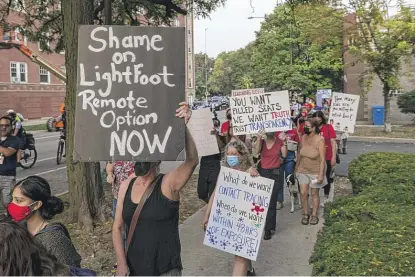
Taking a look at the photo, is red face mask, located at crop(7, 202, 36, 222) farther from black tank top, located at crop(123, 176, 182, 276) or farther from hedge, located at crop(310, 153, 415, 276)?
hedge, located at crop(310, 153, 415, 276)

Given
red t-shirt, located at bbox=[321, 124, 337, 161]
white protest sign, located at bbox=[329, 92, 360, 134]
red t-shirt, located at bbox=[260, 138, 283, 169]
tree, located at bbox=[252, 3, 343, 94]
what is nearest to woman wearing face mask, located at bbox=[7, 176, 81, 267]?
red t-shirt, located at bbox=[260, 138, 283, 169]

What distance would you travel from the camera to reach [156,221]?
10.5 feet

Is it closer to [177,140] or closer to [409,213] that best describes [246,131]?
[409,213]

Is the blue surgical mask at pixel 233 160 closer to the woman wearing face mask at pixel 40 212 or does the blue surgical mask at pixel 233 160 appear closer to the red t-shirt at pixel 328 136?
the woman wearing face mask at pixel 40 212

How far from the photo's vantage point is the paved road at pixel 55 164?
11336 mm

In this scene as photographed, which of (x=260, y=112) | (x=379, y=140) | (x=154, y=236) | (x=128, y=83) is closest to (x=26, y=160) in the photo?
(x=260, y=112)

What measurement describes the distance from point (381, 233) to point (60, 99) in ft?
138

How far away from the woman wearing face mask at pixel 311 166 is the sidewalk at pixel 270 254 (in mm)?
304

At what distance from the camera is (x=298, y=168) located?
6.92 metres

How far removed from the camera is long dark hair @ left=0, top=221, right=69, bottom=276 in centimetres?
196

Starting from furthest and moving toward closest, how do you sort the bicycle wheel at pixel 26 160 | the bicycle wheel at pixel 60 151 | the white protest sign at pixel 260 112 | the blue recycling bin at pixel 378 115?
the blue recycling bin at pixel 378 115, the bicycle wheel at pixel 60 151, the bicycle wheel at pixel 26 160, the white protest sign at pixel 260 112

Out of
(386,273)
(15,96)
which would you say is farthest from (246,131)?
(15,96)

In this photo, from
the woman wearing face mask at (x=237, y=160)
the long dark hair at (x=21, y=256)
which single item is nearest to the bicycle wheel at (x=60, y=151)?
the woman wearing face mask at (x=237, y=160)

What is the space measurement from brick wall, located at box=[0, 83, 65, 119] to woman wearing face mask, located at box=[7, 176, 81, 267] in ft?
115
